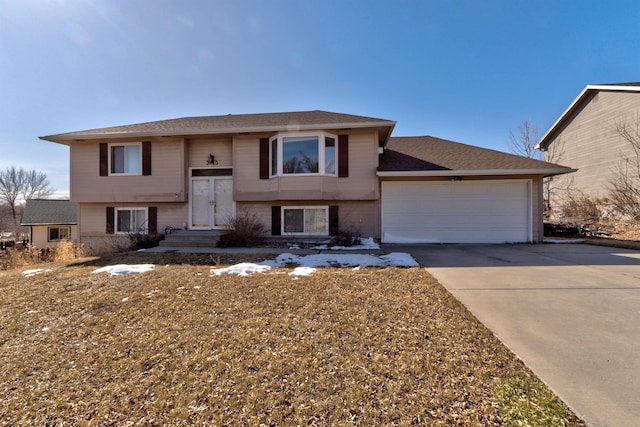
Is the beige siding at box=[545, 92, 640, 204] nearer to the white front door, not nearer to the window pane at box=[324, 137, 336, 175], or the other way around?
the window pane at box=[324, 137, 336, 175]

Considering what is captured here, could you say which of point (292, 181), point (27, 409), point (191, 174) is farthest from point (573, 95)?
point (27, 409)

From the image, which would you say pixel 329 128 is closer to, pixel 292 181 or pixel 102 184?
pixel 292 181

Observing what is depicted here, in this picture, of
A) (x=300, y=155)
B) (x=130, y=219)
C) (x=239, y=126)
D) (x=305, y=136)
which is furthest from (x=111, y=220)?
(x=305, y=136)

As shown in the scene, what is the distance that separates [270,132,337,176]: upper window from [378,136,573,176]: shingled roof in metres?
2.14

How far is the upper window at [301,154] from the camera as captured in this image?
32.2 ft

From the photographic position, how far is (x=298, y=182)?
9.87 m

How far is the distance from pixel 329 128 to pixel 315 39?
3.42m

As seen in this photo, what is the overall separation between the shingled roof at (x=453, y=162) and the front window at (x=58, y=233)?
28.4 metres

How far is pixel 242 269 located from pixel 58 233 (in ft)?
93.1

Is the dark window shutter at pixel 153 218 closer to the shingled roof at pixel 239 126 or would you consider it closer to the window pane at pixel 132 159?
the window pane at pixel 132 159

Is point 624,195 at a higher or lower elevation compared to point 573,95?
lower

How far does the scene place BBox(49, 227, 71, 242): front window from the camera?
24.1 metres

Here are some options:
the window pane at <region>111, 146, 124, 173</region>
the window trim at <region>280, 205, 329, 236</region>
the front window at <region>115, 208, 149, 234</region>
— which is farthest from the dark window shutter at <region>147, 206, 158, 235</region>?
the window trim at <region>280, 205, 329, 236</region>

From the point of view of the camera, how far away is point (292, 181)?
9.88 meters
